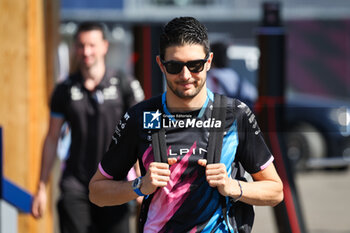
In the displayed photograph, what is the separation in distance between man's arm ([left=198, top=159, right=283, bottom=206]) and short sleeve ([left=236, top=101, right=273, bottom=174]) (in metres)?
0.04

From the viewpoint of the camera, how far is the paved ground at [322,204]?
9.24m

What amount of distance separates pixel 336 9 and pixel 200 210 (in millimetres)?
15410

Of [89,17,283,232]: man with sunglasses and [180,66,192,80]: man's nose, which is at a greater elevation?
[180,66,192,80]: man's nose

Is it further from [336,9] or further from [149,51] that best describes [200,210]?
[336,9]

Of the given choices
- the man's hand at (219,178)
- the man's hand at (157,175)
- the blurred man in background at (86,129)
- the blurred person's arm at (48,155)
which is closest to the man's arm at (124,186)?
the man's hand at (157,175)

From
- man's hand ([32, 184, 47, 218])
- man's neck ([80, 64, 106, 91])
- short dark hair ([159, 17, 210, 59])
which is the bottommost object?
man's hand ([32, 184, 47, 218])

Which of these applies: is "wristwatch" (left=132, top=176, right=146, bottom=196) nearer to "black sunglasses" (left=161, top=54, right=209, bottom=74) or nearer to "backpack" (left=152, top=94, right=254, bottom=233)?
"backpack" (left=152, top=94, right=254, bottom=233)

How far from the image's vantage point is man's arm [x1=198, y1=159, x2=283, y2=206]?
2.95 m

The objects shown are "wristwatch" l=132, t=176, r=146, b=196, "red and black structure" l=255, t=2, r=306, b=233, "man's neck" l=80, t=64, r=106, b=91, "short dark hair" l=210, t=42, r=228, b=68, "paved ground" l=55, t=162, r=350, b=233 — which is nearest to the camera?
"wristwatch" l=132, t=176, r=146, b=196

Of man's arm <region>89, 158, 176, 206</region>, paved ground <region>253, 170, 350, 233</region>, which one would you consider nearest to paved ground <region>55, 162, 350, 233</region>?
paved ground <region>253, 170, 350, 233</region>

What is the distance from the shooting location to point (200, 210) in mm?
3137

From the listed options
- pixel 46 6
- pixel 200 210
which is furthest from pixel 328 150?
pixel 200 210

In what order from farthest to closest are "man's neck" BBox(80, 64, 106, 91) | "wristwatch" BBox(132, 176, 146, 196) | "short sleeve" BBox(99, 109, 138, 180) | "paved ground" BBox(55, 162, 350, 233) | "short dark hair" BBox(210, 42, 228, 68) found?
"paved ground" BBox(55, 162, 350, 233)
"short dark hair" BBox(210, 42, 228, 68)
"man's neck" BBox(80, 64, 106, 91)
"short sleeve" BBox(99, 109, 138, 180)
"wristwatch" BBox(132, 176, 146, 196)

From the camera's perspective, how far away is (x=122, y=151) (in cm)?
320
